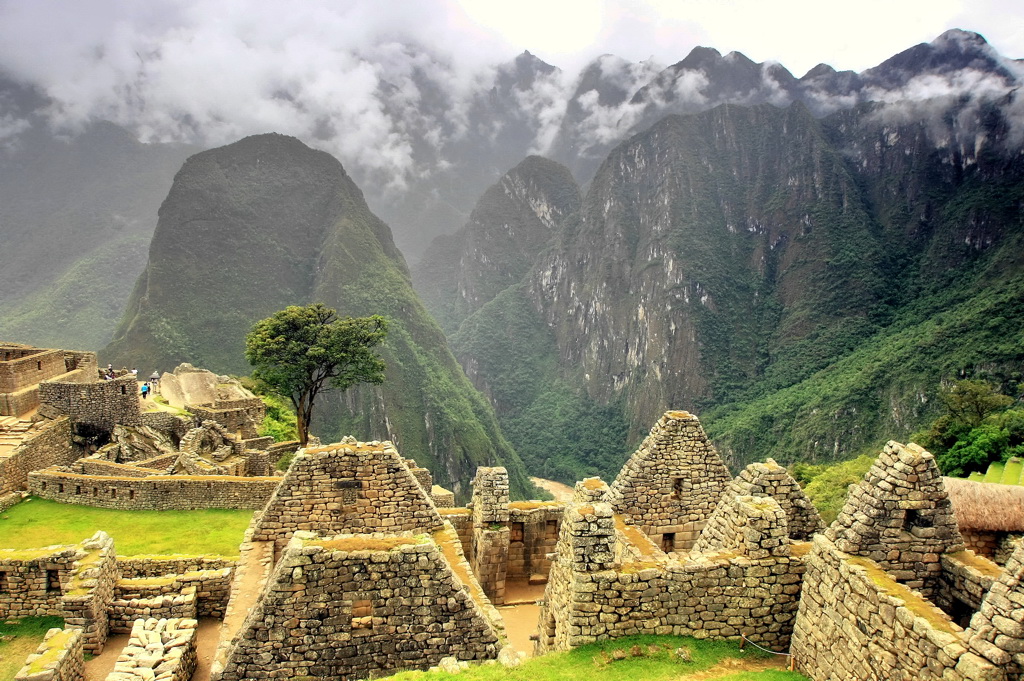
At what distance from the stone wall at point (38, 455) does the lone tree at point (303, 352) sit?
640cm

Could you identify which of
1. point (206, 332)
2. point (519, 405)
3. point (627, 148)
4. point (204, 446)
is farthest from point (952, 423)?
point (627, 148)

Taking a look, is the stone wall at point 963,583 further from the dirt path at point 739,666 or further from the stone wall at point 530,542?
the stone wall at point 530,542

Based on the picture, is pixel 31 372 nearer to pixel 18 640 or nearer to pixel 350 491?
pixel 18 640

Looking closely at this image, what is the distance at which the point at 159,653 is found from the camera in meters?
6.04

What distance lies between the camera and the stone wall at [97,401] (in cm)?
1781

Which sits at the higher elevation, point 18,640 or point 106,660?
point 106,660

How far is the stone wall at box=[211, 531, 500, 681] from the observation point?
402 cm

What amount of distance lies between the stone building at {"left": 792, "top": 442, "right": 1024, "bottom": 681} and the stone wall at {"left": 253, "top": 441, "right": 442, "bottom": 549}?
3273 millimetres

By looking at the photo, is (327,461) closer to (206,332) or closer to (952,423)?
(952,423)

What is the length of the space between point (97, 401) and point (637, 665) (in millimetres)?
19287

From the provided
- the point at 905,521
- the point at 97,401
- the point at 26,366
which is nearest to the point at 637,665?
the point at 905,521

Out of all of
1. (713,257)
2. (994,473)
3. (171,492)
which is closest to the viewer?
(171,492)

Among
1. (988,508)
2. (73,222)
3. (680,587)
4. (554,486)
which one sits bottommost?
(554,486)

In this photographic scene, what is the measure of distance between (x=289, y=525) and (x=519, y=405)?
570ft
